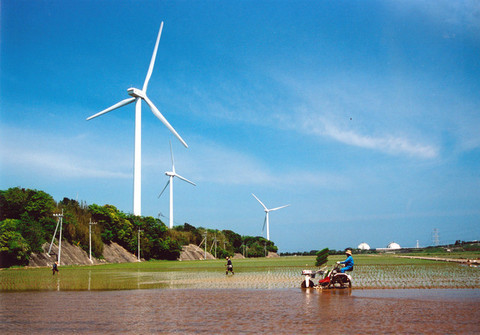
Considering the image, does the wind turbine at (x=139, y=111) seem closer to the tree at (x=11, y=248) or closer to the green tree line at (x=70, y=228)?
the green tree line at (x=70, y=228)

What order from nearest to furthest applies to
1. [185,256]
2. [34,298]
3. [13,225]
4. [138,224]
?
1. [34,298]
2. [13,225]
3. [138,224]
4. [185,256]

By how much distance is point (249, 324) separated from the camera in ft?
39.1

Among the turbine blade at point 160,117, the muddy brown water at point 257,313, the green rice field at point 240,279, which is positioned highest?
the turbine blade at point 160,117

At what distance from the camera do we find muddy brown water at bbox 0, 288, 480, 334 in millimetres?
11258

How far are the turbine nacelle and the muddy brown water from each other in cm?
7455

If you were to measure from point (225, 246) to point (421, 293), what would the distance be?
554 feet

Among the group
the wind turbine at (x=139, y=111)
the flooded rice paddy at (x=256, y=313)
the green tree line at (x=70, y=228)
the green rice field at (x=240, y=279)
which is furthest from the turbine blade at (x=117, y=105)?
the flooded rice paddy at (x=256, y=313)

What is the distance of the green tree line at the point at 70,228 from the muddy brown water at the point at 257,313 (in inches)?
2172

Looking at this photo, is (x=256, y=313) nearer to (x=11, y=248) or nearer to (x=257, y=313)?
(x=257, y=313)

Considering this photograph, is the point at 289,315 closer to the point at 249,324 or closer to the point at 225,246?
the point at 249,324

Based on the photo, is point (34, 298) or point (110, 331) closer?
point (110, 331)

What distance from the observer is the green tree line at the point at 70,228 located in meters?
68.3

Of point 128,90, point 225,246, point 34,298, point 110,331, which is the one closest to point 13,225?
point 128,90

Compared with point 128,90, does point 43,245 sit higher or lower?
lower
